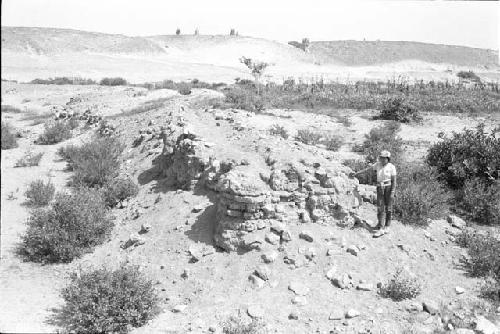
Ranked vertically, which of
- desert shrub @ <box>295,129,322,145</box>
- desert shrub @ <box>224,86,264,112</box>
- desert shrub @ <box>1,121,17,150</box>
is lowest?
desert shrub @ <box>1,121,17,150</box>

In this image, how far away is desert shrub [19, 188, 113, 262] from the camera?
6703mm

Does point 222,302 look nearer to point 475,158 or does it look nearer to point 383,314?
point 383,314

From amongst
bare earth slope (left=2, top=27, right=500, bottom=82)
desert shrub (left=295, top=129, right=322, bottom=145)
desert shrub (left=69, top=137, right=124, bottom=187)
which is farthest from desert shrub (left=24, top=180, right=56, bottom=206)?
bare earth slope (left=2, top=27, right=500, bottom=82)

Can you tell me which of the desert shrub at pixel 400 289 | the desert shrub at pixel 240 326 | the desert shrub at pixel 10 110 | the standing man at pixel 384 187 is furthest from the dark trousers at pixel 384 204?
the desert shrub at pixel 10 110

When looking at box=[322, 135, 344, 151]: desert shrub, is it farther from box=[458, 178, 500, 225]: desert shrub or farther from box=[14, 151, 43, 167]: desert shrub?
box=[14, 151, 43, 167]: desert shrub

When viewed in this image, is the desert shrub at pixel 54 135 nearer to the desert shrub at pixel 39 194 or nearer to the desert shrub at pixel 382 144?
the desert shrub at pixel 39 194

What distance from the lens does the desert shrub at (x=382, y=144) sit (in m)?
10.5

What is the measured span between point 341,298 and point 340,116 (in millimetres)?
11734

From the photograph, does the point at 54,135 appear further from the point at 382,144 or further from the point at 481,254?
the point at 481,254

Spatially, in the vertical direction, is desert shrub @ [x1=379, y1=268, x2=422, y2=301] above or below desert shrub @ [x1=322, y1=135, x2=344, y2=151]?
below

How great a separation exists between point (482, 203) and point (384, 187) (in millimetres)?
2631

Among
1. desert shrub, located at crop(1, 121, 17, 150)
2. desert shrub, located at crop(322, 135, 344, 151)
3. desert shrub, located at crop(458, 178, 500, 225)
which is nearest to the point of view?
desert shrub, located at crop(458, 178, 500, 225)

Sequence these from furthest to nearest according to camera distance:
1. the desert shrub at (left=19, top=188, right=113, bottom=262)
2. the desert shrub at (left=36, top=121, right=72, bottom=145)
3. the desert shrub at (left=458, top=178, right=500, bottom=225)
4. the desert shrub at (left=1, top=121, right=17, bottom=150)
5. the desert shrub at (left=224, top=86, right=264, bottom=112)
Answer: the desert shrub at (left=224, top=86, right=264, bottom=112), the desert shrub at (left=36, top=121, right=72, bottom=145), the desert shrub at (left=1, top=121, right=17, bottom=150), the desert shrub at (left=458, top=178, right=500, bottom=225), the desert shrub at (left=19, top=188, right=113, bottom=262)

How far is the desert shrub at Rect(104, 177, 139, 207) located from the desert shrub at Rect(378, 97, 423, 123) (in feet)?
35.5
